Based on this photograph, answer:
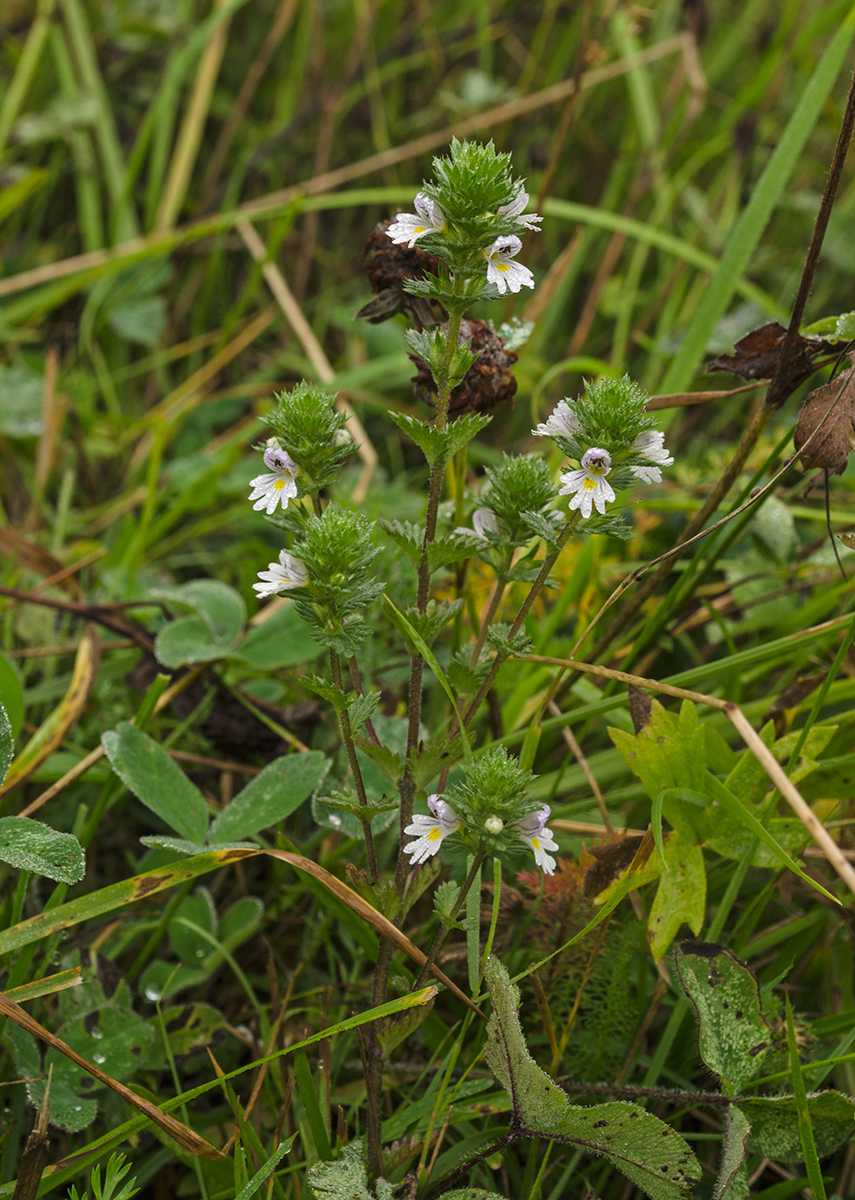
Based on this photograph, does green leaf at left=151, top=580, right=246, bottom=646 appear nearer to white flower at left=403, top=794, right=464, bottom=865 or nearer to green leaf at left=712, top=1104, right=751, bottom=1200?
white flower at left=403, top=794, right=464, bottom=865

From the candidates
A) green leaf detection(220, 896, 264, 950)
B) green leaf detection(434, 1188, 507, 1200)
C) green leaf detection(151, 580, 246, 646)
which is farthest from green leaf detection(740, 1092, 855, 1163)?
green leaf detection(151, 580, 246, 646)

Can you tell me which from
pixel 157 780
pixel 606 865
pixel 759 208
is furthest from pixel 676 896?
pixel 759 208

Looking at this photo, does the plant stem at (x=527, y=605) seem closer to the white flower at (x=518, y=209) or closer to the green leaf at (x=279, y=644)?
the white flower at (x=518, y=209)

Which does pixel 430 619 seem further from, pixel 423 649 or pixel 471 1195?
pixel 471 1195

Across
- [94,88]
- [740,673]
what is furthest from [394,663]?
[94,88]

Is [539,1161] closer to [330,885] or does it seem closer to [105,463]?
[330,885]

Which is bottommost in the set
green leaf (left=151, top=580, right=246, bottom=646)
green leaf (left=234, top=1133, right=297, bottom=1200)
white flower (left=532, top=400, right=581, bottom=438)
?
green leaf (left=234, top=1133, right=297, bottom=1200)
